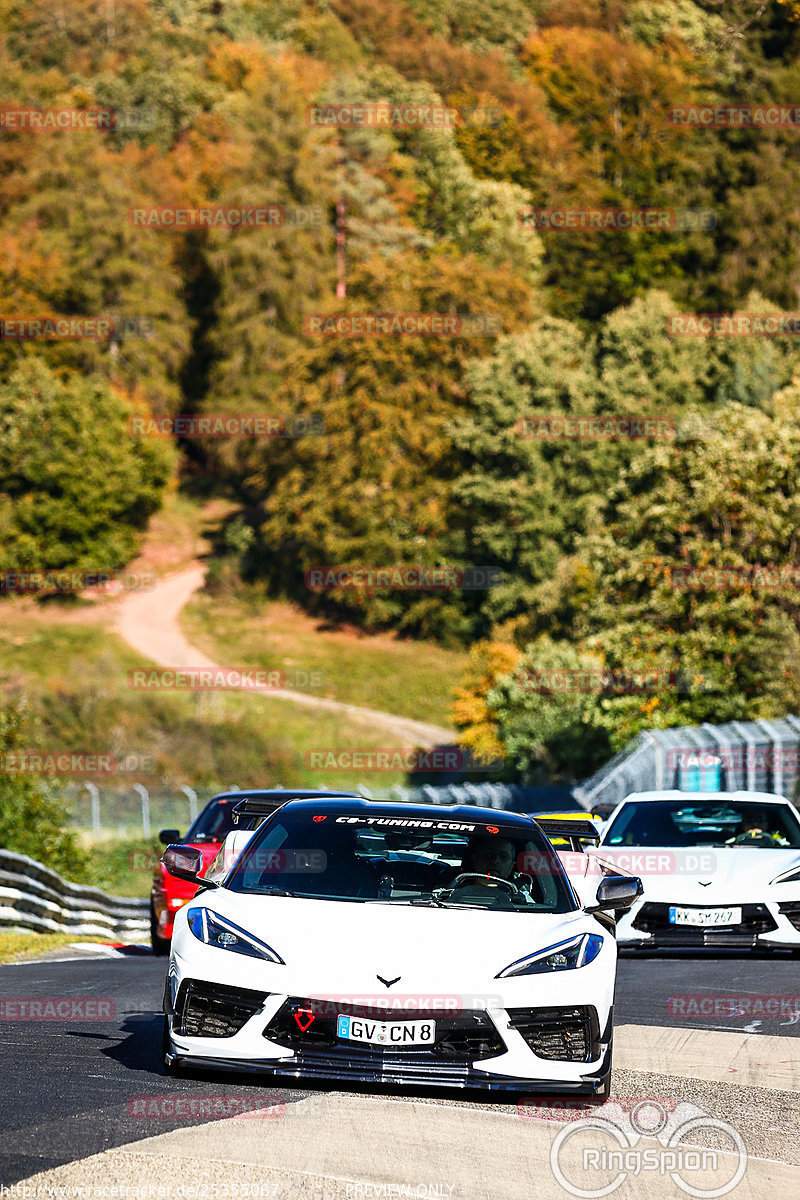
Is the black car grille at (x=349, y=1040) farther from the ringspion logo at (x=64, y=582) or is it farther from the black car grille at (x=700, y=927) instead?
the ringspion logo at (x=64, y=582)

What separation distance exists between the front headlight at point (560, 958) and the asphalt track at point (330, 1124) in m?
0.63

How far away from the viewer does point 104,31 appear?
128 meters

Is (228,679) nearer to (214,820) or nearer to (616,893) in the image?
(214,820)

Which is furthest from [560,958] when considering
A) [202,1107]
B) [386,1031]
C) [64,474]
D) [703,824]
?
[64,474]

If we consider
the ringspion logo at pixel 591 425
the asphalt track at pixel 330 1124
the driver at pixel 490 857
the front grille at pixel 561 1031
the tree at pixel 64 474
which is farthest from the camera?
the tree at pixel 64 474

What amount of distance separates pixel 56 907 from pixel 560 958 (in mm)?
15321

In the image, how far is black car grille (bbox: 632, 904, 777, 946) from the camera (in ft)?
46.7

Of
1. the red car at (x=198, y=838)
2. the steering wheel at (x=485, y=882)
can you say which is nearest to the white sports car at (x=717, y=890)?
the red car at (x=198, y=838)

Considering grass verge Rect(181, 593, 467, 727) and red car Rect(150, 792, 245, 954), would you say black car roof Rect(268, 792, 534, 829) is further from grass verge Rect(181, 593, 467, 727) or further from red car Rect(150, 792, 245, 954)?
grass verge Rect(181, 593, 467, 727)

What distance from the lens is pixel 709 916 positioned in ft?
46.8

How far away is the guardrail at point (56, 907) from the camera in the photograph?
20016 mm

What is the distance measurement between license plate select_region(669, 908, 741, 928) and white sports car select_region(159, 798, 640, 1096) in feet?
22.1

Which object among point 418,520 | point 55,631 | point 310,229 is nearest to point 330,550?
point 418,520

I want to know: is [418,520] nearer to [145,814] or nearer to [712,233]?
[712,233]
